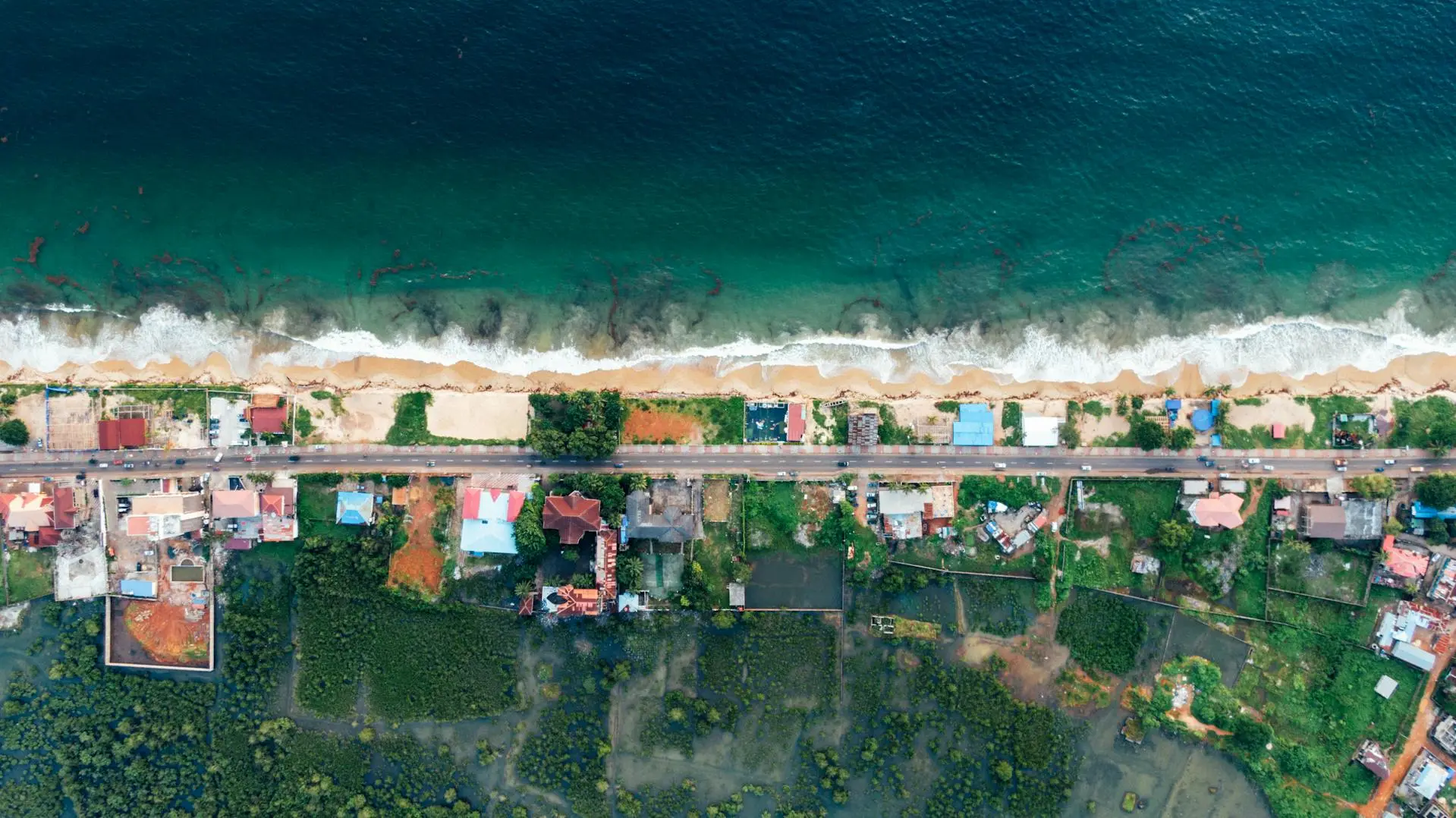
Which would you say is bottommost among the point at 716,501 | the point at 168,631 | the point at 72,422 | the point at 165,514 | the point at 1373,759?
the point at 1373,759

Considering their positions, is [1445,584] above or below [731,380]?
below

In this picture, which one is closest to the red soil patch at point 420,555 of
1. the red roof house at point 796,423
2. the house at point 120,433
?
the house at point 120,433

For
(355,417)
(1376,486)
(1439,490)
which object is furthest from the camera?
(355,417)

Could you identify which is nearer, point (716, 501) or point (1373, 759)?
point (1373, 759)

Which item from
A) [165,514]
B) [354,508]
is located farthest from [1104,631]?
[165,514]

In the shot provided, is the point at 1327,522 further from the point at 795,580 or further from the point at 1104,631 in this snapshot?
the point at 795,580

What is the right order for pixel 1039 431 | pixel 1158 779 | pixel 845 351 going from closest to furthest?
pixel 1158 779 → pixel 1039 431 → pixel 845 351

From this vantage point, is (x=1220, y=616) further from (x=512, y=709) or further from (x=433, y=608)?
(x=433, y=608)
